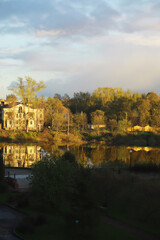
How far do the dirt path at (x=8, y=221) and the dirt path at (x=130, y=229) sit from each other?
4.54 metres

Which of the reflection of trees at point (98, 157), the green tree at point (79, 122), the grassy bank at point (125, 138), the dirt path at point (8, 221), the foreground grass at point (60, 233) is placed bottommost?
the dirt path at point (8, 221)

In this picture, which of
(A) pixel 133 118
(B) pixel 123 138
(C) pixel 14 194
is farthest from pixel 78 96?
(C) pixel 14 194

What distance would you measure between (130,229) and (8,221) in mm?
6098

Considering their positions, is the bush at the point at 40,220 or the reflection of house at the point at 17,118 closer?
the bush at the point at 40,220

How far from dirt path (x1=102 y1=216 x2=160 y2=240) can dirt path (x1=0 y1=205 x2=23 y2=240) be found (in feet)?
14.9

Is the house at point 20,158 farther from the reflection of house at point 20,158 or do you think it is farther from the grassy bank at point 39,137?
the grassy bank at point 39,137

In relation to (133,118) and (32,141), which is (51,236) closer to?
(32,141)

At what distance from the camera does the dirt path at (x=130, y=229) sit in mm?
12832

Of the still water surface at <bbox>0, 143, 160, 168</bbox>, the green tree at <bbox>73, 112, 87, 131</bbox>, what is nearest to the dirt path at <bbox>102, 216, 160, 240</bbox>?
the still water surface at <bbox>0, 143, 160, 168</bbox>

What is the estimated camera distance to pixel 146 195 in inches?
608

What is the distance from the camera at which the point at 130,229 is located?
13703mm

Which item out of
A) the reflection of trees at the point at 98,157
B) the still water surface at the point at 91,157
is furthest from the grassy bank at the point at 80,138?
the reflection of trees at the point at 98,157

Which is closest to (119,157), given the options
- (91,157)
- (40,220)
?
(91,157)

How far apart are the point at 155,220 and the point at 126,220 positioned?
4.76 ft
